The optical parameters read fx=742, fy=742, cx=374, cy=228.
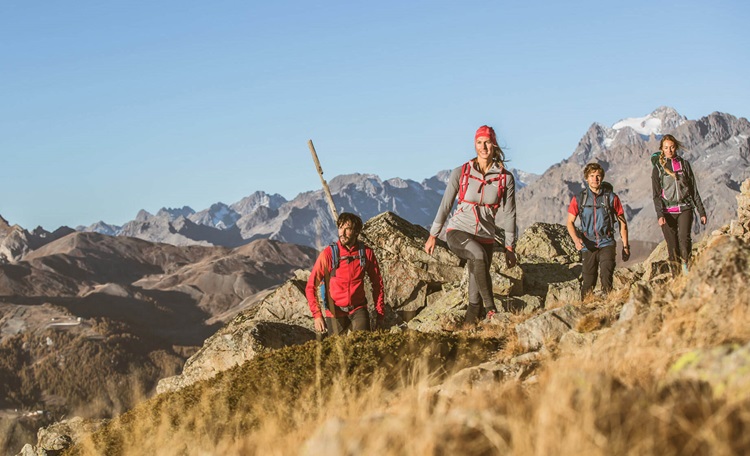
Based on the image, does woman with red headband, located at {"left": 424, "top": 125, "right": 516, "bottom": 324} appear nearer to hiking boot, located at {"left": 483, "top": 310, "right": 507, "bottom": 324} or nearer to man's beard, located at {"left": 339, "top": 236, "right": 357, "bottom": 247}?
hiking boot, located at {"left": 483, "top": 310, "right": 507, "bottom": 324}

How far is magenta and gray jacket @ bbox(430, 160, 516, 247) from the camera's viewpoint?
11992 mm

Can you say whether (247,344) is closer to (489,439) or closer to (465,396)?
(465,396)

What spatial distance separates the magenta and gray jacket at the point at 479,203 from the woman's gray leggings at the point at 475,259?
0.14 meters

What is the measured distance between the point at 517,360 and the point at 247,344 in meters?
7.41

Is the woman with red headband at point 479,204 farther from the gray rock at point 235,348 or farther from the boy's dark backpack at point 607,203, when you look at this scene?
the gray rock at point 235,348

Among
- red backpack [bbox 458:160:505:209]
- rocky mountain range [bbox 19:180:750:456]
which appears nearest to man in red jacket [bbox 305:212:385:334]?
rocky mountain range [bbox 19:180:750:456]

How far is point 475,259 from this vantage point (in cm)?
1218

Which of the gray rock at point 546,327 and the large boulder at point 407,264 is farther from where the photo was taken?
the large boulder at point 407,264

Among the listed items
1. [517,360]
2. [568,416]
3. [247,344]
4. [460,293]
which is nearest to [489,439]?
[568,416]

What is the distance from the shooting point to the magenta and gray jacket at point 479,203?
1199cm

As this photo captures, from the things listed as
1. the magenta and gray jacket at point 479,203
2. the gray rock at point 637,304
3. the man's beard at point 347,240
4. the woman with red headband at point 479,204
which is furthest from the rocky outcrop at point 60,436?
the gray rock at point 637,304

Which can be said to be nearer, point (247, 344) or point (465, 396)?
point (465, 396)

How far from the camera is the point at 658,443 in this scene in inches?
179

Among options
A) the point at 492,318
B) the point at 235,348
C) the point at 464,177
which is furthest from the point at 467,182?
the point at 235,348
